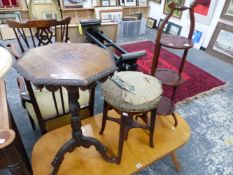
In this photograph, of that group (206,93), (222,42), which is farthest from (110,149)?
(222,42)

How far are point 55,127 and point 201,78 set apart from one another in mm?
1916

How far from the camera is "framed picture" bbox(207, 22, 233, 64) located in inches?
109

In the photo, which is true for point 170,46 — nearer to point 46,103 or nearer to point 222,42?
point 46,103

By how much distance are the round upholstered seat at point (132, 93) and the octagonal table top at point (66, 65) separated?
0.19 meters

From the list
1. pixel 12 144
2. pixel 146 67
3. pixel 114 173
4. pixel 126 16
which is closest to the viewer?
pixel 12 144

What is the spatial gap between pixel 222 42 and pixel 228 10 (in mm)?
450

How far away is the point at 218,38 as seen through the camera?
291cm

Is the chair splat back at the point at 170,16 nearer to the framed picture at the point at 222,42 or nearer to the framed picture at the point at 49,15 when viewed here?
the framed picture at the point at 222,42

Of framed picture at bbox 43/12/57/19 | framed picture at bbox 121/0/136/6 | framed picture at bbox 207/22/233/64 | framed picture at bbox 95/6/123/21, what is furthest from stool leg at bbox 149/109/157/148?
framed picture at bbox 121/0/136/6

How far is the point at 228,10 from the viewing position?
2.71m

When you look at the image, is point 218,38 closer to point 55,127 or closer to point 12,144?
point 55,127

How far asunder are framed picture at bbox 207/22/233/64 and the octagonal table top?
2.55 metres

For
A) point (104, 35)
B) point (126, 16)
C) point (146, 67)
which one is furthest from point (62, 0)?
point (146, 67)

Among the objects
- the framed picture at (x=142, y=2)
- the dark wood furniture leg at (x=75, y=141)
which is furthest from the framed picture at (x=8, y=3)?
the dark wood furniture leg at (x=75, y=141)
